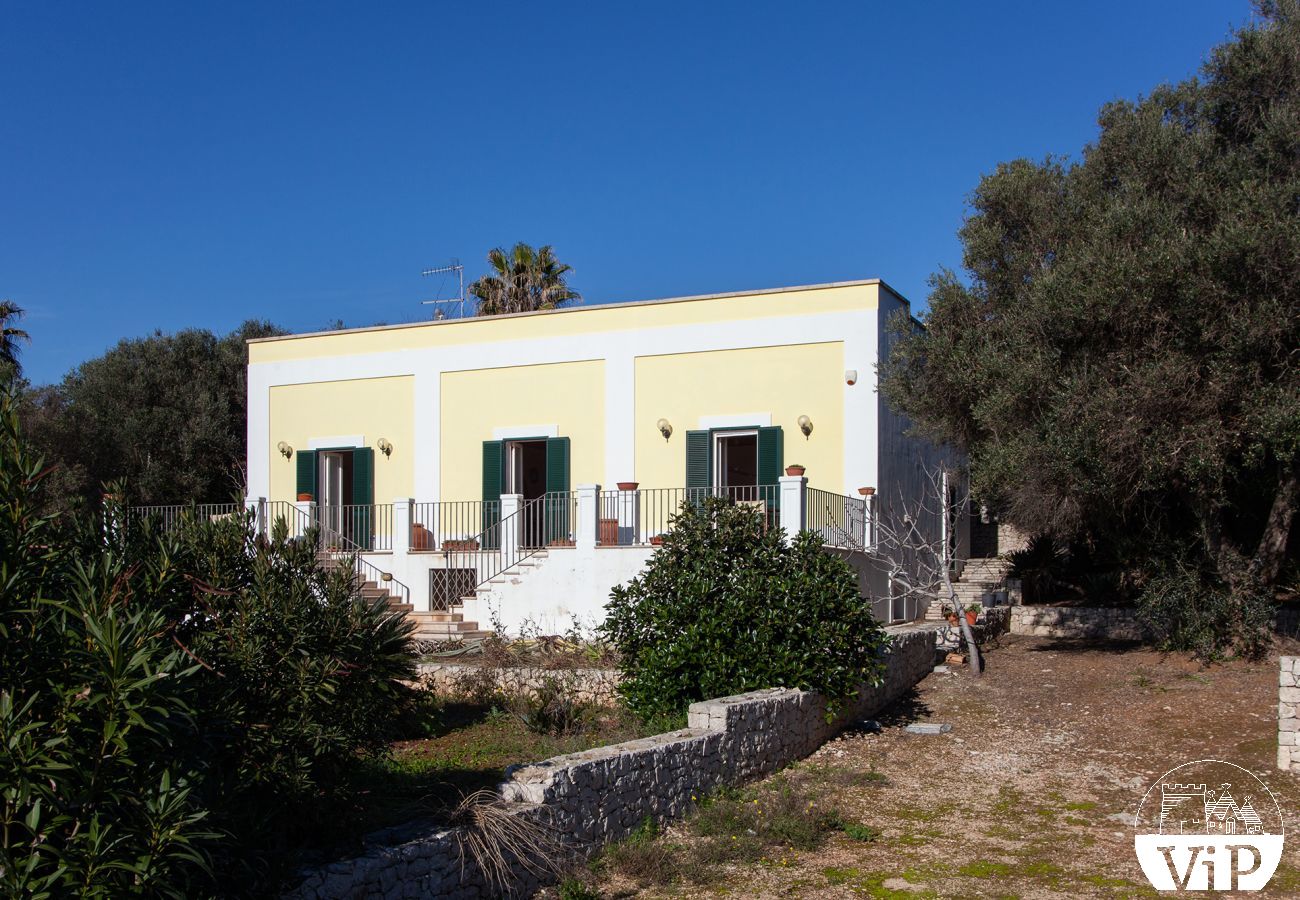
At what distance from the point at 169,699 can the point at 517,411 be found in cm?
1508

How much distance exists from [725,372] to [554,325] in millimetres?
3305

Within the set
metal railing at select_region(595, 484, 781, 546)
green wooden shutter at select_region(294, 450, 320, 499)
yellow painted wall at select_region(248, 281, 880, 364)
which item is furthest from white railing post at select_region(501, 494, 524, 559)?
green wooden shutter at select_region(294, 450, 320, 499)

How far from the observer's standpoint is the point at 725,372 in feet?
57.4

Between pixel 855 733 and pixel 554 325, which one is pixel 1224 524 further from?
pixel 554 325

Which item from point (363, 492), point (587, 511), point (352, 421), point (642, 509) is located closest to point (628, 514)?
point (642, 509)

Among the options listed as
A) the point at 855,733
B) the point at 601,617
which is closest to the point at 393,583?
the point at 601,617

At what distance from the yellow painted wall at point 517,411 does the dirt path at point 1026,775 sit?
286 inches

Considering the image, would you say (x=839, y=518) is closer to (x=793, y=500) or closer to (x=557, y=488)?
(x=793, y=500)

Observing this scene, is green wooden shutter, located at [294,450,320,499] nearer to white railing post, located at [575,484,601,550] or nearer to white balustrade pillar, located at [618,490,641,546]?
white balustrade pillar, located at [618,490,641,546]

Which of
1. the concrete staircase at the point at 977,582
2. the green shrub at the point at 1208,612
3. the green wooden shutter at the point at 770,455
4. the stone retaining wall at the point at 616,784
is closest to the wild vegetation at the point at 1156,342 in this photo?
the green shrub at the point at 1208,612

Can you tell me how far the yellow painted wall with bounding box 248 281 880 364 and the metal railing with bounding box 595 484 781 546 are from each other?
294 cm

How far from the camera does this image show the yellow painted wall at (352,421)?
19.9 metres

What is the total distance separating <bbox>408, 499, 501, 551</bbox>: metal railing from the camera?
18.2 m

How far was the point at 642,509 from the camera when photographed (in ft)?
55.7
